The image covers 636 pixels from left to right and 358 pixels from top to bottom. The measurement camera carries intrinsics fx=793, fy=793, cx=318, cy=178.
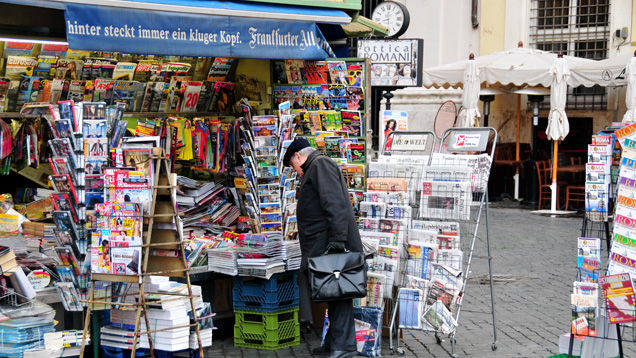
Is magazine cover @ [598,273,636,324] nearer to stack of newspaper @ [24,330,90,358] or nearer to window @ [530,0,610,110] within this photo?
stack of newspaper @ [24,330,90,358]

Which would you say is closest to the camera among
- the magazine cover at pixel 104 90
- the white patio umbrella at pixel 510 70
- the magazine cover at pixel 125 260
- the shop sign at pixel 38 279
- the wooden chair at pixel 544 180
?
the magazine cover at pixel 125 260

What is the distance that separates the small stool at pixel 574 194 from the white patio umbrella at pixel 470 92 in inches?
84.0

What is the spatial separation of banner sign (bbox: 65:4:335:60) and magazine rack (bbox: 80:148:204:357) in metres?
0.98

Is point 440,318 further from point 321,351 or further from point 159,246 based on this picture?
point 159,246

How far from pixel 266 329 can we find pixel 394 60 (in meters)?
5.78

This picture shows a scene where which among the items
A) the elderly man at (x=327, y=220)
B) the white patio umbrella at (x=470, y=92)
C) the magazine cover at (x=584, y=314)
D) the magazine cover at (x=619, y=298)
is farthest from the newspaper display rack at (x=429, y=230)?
the white patio umbrella at (x=470, y=92)

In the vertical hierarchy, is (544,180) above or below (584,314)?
above

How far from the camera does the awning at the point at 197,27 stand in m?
5.55

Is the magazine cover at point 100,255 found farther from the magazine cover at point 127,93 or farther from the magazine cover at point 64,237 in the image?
the magazine cover at point 127,93

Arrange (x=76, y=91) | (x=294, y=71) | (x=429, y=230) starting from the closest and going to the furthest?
(x=429, y=230) → (x=76, y=91) → (x=294, y=71)

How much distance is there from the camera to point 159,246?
5.32m

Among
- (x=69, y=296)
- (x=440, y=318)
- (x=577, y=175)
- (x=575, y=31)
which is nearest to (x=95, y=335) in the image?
(x=69, y=296)

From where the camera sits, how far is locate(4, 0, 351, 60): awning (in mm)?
5547

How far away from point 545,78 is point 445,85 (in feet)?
7.60
